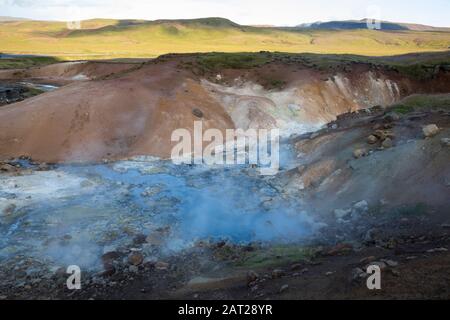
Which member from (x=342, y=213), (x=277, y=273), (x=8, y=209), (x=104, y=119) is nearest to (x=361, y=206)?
(x=342, y=213)

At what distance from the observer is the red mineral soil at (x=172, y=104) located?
17.7 m

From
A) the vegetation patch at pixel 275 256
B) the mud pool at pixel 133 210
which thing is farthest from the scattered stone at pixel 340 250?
the mud pool at pixel 133 210

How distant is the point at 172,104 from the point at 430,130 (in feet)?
36.8

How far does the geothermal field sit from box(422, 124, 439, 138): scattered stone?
33 millimetres

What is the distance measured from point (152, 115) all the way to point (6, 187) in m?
7.05

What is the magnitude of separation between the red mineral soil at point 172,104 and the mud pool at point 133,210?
1.86m

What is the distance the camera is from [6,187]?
1359 cm

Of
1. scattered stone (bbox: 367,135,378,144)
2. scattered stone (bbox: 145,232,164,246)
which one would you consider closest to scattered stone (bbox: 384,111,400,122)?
scattered stone (bbox: 367,135,378,144)

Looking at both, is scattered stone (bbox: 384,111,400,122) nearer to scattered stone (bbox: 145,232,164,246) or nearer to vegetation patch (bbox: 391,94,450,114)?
vegetation patch (bbox: 391,94,450,114)

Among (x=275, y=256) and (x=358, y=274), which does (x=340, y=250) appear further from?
(x=358, y=274)

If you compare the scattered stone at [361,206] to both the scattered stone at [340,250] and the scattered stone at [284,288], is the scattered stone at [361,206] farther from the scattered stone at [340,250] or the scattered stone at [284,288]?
the scattered stone at [284,288]

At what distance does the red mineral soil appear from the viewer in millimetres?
17656
